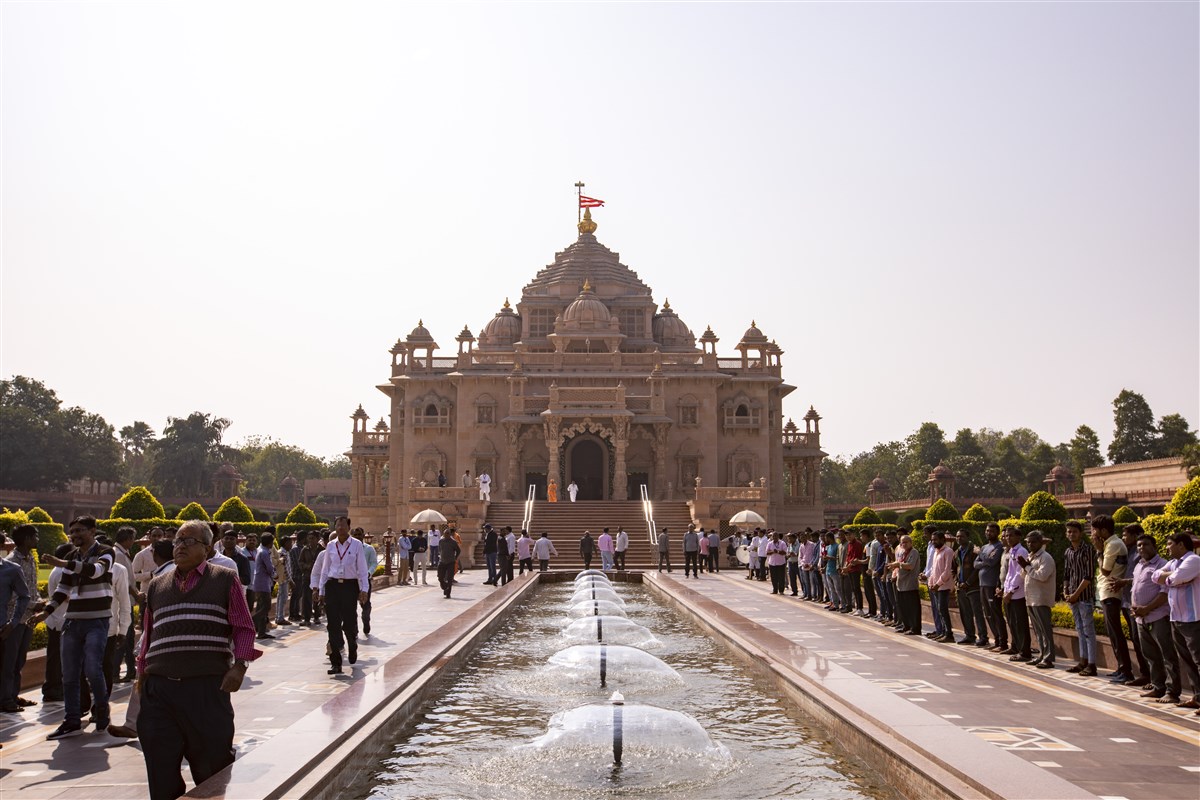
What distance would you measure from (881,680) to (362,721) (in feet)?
19.2

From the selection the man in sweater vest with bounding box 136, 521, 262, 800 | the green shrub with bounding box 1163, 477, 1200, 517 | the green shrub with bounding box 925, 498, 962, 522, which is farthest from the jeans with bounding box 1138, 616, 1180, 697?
the green shrub with bounding box 925, 498, 962, 522

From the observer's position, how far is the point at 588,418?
47.1m

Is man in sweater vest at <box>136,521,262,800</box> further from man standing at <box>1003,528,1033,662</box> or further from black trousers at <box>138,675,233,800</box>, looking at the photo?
man standing at <box>1003,528,1033,662</box>

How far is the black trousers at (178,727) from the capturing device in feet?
19.9

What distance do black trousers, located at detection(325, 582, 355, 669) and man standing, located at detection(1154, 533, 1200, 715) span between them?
27.7ft

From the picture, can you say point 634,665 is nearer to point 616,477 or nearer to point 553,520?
point 553,520

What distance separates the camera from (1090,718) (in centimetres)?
959

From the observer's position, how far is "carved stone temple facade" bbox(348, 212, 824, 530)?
49.1 meters

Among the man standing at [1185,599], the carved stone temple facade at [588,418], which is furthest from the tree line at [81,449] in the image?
the man standing at [1185,599]

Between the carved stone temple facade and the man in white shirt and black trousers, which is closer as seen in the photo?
the man in white shirt and black trousers

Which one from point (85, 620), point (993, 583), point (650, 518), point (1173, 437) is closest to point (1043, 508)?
point (993, 583)

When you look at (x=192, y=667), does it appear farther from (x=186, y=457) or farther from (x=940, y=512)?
(x=186, y=457)

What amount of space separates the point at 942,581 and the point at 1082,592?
12.3 feet

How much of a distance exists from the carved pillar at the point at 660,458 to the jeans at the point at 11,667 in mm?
39673
